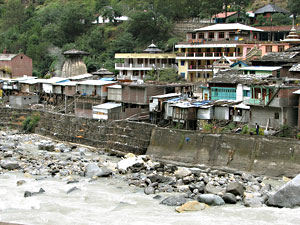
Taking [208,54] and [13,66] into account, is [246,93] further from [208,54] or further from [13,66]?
[13,66]

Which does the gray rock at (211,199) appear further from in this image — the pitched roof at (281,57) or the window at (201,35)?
the window at (201,35)

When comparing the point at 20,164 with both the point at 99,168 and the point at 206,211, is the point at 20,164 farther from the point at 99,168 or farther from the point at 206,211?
the point at 206,211

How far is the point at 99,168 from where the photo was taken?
3130cm

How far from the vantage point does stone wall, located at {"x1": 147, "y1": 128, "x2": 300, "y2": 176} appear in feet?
94.7

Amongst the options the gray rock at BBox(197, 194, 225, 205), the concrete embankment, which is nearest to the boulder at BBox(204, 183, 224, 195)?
the gray rock at BBox(197, 194, 225, 205)

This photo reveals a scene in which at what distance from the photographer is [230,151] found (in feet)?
103

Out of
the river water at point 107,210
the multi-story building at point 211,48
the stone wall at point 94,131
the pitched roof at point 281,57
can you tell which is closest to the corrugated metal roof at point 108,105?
the stone wall at point 94,131

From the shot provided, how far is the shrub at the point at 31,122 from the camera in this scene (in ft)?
157

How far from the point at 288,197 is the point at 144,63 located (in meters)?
37.1

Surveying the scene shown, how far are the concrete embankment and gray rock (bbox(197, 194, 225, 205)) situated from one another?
584 centimetres

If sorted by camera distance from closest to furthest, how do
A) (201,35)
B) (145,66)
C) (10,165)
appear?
(10,165) → (201,35) → (145,66)

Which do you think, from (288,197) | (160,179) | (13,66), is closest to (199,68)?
(13,66)

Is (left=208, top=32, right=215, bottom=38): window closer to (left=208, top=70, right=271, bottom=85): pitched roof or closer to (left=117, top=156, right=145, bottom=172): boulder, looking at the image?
(left=208, top=70, right=271, bottom=85): pitched roof

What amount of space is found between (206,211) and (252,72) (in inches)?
751
